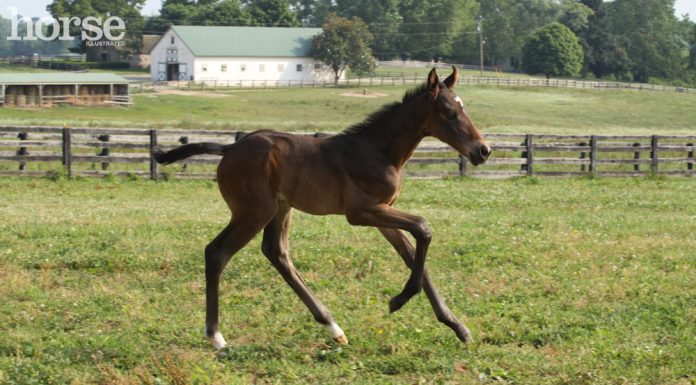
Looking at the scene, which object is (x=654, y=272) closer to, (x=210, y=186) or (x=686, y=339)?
(x=686, y=339)

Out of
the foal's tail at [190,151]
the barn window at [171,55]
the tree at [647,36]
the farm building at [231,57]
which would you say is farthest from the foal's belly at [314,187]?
the tree at [647,36]

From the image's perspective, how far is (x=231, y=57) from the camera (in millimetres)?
93875

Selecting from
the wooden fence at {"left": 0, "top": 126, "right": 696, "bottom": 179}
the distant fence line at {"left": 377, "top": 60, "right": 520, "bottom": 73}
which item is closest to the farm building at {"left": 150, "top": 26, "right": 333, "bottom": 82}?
the distant fence line at {"left": 377, "top": 60, "right": 520, "bottom": 73}

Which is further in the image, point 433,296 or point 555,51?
point 555,51

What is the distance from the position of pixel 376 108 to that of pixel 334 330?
57.5 metres

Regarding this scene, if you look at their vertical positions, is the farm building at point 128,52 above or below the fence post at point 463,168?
above

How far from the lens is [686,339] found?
7.77 metres

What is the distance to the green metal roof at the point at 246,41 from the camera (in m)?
94.0

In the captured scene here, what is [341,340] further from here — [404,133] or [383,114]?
[383,114]

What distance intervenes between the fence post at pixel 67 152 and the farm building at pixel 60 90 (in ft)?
153

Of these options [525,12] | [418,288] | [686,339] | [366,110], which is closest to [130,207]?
[418,288]

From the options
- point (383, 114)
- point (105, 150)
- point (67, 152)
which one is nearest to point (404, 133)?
point (383, 114)

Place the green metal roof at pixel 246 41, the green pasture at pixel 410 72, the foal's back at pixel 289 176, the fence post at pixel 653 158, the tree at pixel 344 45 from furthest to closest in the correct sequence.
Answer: the green pasture at pixel 410 72, the tree at pixel 344 45, the green metal roof at pixel 246 41, the fence post at pixel 653 158, the foal's back at pixel 289 176

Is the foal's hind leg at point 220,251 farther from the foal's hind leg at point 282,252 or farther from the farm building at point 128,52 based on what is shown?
the farm building at point 128,52
